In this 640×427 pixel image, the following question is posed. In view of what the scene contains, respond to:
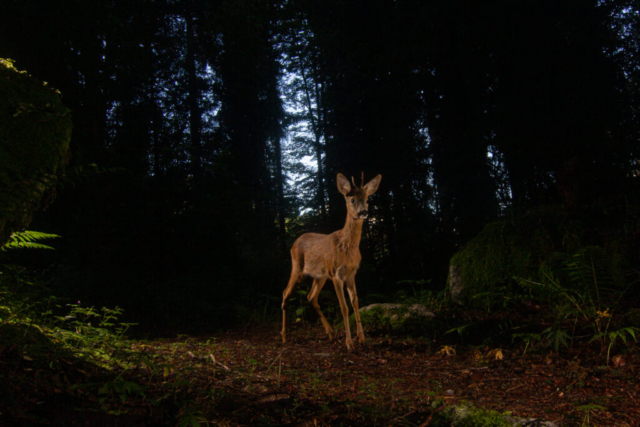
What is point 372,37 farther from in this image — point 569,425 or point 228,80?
point 569,425

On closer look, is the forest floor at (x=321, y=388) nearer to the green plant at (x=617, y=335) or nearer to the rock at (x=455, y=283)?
the green plant at (x=617, y=335)

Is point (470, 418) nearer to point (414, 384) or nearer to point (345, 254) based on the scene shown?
point (414, 384)

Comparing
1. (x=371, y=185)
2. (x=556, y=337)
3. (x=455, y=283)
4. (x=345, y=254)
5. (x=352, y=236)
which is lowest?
(x=556, y=337)

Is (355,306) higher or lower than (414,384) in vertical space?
higher

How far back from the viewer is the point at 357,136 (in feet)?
35.6

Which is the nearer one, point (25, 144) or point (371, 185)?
point (25, 144)

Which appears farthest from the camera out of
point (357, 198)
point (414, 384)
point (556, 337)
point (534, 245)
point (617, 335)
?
point (534, 245)

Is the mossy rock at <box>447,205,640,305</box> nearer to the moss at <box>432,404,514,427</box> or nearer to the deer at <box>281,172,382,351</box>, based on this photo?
the deer at <box>281,172,382,351</box>

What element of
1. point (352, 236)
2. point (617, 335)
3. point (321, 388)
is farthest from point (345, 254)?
point (617, 335)

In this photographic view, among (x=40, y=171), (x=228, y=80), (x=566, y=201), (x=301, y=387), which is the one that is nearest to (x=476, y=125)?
(x=566, y=201)

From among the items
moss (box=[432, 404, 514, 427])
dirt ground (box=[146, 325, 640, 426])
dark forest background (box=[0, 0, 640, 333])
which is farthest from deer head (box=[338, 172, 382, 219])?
moss (box=[432, 404, 514, 427])

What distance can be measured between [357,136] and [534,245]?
20.3ft

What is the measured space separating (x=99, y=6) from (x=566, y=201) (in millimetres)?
8835

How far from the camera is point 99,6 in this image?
7379 millimetres
